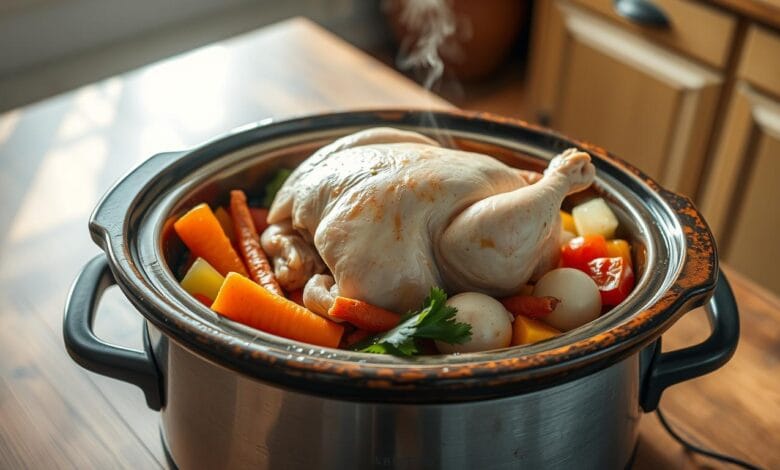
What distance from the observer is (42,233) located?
4.34 ft

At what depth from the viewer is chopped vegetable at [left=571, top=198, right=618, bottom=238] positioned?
952mm

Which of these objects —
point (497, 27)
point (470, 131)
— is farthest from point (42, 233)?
point (497, 27)

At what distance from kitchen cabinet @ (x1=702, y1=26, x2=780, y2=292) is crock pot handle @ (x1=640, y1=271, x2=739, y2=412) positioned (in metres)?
1.15

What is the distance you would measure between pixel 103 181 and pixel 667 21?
1.36 metres

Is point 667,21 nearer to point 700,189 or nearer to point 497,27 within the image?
point 700,189

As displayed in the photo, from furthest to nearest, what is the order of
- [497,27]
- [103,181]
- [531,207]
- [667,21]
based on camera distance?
[497,27]
[667,21]
[103,181]
[531,207]

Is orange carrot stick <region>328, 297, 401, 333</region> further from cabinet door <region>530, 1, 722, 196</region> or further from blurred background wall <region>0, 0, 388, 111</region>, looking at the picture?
blurred background wall <region>0, 0, 388, 111</region>

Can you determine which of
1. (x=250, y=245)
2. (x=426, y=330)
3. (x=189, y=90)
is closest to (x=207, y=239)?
(x=250, y=245)

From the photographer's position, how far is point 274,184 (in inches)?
41.4

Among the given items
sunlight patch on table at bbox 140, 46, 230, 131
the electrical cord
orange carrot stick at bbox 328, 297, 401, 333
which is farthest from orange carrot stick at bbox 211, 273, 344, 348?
sunlight patch on table at bbox 140, 46, 230, 131

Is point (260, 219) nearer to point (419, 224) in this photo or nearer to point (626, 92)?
point (419, 224)

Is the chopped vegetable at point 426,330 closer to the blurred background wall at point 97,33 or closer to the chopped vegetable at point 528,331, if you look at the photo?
the chopped vegetable at point 528,331

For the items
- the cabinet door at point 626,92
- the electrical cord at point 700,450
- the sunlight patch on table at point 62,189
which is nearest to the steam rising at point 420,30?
the cabinet door at point 626,92

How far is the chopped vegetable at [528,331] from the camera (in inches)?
32.2
